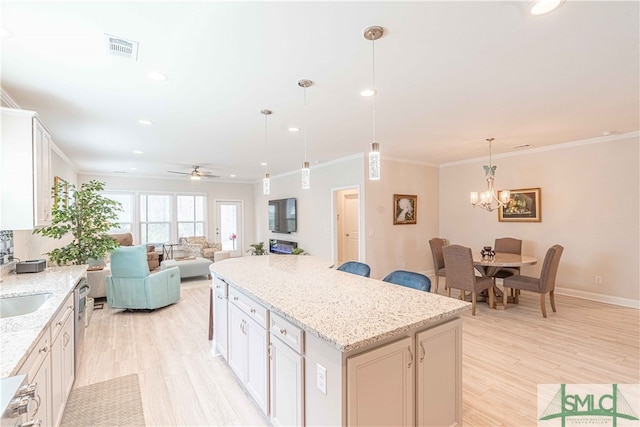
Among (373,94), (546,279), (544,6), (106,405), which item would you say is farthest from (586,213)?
(106,405)

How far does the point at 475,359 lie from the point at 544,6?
2.85 m

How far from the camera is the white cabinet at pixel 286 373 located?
1638mm

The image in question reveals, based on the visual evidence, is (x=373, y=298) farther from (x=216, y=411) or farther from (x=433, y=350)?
(x=216, y=411)

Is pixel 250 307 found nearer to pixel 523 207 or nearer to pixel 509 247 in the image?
pixel 509 247

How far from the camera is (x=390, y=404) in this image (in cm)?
152

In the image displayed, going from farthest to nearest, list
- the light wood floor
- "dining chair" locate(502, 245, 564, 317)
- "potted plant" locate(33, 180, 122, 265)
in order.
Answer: "dining chair" locate(502, 245, 564, 317)
"potted plant" locate(33, 180, 122, 265)
the light wood floor

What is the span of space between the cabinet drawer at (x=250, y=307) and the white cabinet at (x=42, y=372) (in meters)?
1.14

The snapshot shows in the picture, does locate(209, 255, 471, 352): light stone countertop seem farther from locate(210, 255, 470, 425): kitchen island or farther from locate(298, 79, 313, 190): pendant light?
locate(298, 79, 313, 190): pendant light

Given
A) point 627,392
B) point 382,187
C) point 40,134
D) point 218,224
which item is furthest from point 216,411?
point 218,224

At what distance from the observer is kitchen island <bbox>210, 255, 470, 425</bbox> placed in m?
1.41

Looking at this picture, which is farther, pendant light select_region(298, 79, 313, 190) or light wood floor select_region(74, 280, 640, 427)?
pendant light select_region(298, 79, 313, 190)

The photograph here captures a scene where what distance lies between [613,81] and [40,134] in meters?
5.03

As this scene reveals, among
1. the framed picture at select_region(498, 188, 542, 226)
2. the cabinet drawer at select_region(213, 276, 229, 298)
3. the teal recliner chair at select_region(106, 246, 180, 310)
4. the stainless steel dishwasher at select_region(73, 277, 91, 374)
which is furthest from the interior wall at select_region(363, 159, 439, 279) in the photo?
Answer: the stainless steel dishwasher at select_region(73, 277, 91, 374)

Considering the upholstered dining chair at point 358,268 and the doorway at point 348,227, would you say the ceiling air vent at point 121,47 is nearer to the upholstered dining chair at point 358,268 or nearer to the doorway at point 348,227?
the upholstered dining chair at point 358,268
